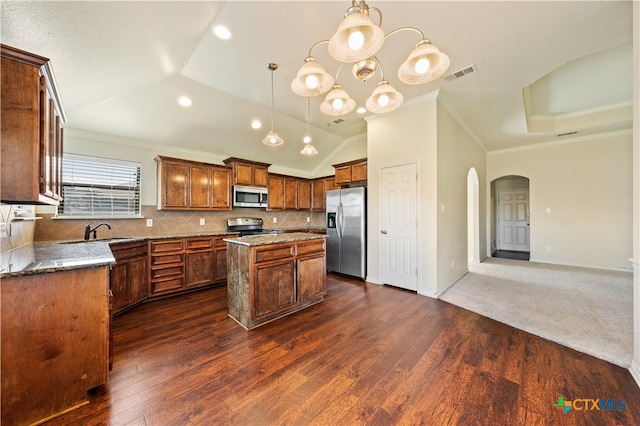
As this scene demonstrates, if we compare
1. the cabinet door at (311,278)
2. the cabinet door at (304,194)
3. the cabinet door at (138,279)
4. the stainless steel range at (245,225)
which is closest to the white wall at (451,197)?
the cabinet door at (311,278)

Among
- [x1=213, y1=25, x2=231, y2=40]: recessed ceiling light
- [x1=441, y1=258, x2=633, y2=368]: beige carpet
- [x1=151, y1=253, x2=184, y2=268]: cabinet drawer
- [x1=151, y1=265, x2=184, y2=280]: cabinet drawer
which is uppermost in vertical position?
[x1=213, y1=25, x2=231, y2=40]: recessed ceiling light

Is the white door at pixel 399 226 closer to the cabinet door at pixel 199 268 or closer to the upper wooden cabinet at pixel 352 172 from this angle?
the upper wooden cabinet at pixel 352 172

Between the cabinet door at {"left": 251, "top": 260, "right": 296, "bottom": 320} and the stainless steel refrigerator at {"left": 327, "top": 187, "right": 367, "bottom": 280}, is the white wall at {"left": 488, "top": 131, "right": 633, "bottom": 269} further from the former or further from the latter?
the cabinet door at {"left": 251, "top": 260, "right": 296, "bottom": 320}

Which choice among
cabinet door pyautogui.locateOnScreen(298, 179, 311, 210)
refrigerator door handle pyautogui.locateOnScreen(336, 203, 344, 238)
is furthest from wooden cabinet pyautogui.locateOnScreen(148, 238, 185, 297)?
cabinet door pyautogui.locateOnScreen(298, 179, 311, 210)

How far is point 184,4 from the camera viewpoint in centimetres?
193

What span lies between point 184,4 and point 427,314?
3.92 meters

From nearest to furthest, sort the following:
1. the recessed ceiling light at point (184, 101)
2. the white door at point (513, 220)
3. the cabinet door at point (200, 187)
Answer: the recessed ceiling light at point (184, 101), the cabinet door at point (200, 187), the white door at point (513, 220)

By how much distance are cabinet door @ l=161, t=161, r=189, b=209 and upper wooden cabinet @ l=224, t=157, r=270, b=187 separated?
809 millimetres

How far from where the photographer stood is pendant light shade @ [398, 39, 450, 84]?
1538mm

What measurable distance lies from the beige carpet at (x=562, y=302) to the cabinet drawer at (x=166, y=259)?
4.00 metres

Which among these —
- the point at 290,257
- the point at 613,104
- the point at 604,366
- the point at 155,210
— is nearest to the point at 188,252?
the point at 155,210

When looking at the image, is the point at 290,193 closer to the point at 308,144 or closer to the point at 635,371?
the point at 308,144

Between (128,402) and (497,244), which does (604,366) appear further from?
(497,244)

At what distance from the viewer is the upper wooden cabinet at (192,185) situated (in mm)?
3871
